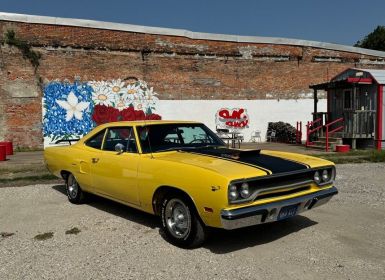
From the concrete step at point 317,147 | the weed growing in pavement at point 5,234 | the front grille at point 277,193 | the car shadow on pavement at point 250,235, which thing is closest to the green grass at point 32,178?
the weed growing in pavement at point 5,234

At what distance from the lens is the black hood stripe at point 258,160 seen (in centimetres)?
472

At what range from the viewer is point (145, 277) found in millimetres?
3961

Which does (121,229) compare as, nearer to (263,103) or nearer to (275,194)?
(275,194)

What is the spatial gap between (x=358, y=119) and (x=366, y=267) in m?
13.4

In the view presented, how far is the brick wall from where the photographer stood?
16.9m

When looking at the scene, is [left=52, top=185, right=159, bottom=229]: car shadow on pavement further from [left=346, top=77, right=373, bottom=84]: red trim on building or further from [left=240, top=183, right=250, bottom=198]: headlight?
[left=346, top=77, right=373, bottom=84]: red trim on building

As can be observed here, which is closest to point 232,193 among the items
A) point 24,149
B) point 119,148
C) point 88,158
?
point 119,148

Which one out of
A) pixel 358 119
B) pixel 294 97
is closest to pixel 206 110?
pixel 294 97

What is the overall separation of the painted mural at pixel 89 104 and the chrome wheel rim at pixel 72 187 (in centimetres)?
1093

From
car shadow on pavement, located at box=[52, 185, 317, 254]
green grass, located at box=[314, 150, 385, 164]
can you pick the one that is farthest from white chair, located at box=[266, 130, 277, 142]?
car shadow on pavement, located at box=[52, 185, 317, 254]

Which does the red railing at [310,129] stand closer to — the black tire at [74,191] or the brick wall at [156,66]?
the brick wall at [156,66]

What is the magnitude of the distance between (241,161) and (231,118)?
16492 mm

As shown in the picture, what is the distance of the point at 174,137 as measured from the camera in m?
5.94

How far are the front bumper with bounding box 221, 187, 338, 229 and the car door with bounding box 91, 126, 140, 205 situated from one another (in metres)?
1.59
